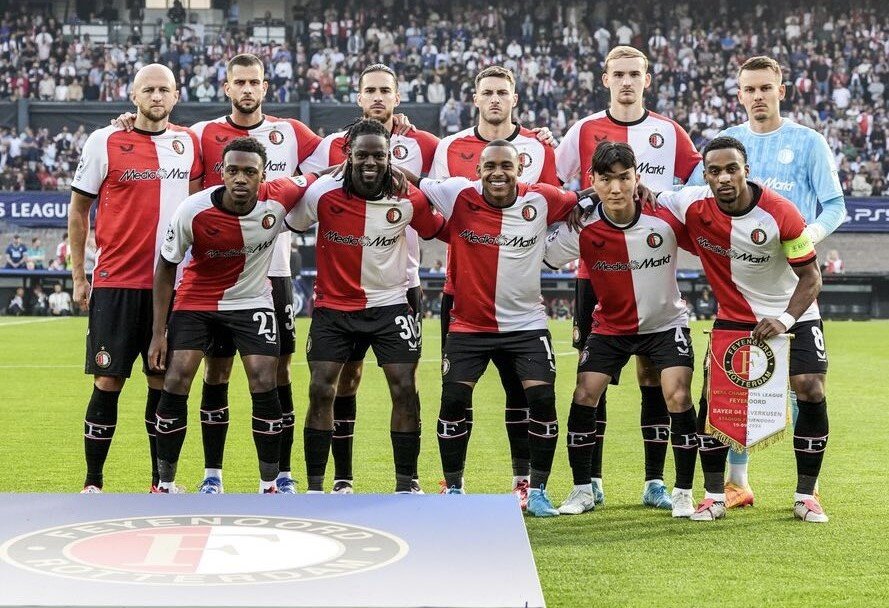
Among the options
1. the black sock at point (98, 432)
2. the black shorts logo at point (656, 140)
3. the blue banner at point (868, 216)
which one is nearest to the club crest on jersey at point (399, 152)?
the black shorts logo at point (656, 140)

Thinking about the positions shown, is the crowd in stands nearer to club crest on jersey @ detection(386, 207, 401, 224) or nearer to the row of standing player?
the row of standing player

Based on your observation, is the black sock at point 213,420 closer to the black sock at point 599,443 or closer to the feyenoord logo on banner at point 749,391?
the black sock at point 599,443

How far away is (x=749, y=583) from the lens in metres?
4.65

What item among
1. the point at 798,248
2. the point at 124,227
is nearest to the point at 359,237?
the point at 124,227

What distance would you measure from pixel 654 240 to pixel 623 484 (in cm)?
172

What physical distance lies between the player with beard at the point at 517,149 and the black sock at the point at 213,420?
4.01 feet

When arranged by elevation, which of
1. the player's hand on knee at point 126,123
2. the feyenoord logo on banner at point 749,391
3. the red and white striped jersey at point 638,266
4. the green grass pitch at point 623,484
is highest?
the player's hand on knee at point 126,123

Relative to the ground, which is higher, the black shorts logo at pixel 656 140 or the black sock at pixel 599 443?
the black shorts logo at pixel 656 140

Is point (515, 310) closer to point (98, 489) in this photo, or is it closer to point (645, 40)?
point (98, 489)

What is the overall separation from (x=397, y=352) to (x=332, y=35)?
29.7 metres

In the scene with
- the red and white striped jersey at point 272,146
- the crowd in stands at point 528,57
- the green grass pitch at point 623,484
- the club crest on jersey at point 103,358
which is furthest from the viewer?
the crowd in stands at point 528,57

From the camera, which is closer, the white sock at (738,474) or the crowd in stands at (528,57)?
the white sock at (738,474)

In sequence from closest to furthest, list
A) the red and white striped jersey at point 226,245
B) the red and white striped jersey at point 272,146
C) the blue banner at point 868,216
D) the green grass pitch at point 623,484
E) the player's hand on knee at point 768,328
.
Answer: the green grass pitch at point 623,484
the player's hand on knee at point 768,328
the red and white striped jersey at point 226,245
the red and white striped jersey at point 272,146
the blue banner at point 868,216

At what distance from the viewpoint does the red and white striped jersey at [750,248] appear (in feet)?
19.0
